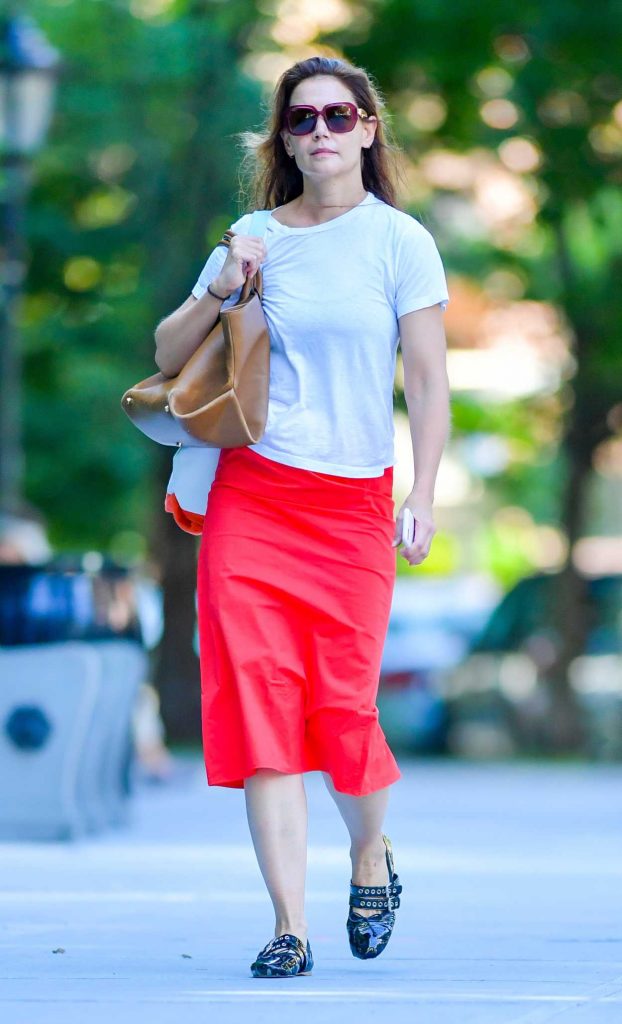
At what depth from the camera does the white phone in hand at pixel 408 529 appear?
4.70 meters

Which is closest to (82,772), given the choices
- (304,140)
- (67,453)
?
(304,140)

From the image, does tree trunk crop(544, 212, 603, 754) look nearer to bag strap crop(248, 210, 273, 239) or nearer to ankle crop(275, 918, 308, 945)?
bag strap crop(248, 210, 273, 239)

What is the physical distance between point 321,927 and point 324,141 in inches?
81.5

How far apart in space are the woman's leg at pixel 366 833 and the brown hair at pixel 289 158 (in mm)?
1358

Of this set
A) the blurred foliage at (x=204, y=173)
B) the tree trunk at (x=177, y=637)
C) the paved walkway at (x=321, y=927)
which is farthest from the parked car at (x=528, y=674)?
the paved walkway at (x=321, y=927)

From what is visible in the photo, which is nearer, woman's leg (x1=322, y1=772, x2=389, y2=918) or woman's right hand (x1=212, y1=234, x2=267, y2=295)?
woman's right hand (x1=212, y1=234, x2=267, y2=295)

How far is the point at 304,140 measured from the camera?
4.89 metres

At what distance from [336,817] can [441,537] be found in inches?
1451

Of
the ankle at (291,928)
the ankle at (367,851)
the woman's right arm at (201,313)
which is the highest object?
the woman's right arm at (201,313)

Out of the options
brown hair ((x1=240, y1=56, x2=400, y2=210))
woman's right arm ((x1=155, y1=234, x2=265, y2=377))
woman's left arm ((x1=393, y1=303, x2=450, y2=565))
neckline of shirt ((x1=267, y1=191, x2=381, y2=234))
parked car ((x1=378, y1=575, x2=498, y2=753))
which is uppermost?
brown hair ((x1=240, y1=56, x2=400, y2=210))

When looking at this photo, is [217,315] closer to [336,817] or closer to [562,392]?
[336,817]

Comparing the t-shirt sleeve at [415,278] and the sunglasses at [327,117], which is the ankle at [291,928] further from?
the sunglasses at [327,117]

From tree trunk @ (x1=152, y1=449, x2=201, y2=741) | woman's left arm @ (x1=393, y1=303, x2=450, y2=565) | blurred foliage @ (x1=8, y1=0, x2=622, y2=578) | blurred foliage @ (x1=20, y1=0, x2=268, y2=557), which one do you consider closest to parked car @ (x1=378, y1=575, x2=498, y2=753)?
tree trunk @ (x1=152, y1=449, x2=201, y2=741)

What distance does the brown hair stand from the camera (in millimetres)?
4977
